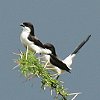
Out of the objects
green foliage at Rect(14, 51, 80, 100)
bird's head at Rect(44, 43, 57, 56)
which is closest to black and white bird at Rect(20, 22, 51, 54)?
bird's head at Rect(44, 43, 57, 56)

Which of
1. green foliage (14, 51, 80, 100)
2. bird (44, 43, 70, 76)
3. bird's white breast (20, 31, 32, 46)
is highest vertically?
bird's white breast (20, 31, 32, 46)

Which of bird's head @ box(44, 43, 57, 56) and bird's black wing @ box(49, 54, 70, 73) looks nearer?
bird's head @ box(44, 43, 57, 56)

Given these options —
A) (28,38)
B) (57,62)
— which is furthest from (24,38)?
(57,62)

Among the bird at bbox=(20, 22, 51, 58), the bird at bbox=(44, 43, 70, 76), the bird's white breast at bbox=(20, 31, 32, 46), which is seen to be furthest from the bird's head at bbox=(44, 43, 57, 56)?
the bird's white breast at bbox=(20, 31, 32, 46)

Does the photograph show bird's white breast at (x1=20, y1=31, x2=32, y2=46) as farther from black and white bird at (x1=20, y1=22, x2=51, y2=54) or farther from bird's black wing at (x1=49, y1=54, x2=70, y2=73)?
Result: bird's black wing at (x1=49, y1=54, x2=70, y2=73)

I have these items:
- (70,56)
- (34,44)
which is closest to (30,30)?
(34,44)

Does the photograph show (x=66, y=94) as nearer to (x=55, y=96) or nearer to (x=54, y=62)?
(x=55, y=96)

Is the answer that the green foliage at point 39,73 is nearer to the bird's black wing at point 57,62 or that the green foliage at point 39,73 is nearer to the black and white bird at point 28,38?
the bird's black wing at point 57,62

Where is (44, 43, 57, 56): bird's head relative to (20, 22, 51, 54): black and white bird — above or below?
below

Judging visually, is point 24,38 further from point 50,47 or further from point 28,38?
point 50,47

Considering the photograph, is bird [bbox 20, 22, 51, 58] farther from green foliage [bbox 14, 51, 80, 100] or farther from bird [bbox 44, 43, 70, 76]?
green foliage [bbox 14, 51, 80, 100]

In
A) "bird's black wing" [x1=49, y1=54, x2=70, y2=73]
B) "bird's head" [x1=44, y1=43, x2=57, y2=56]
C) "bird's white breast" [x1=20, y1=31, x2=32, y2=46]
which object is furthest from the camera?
"bird's white breast" [x1=20, y1=31, x2=32, y2=46]

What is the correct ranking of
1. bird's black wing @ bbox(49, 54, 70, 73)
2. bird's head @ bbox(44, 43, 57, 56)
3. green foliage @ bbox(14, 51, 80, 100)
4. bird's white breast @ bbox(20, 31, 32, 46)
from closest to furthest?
green foliage @ bbox(14, 51, 80, 100), bird's head @ bbox(44, 43, 57, 56), bird's black wing @ bbox(49, 54, 70, 73), bird's white breast @ bbox(20, 31, 32, 46)

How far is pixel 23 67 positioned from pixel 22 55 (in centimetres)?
25
